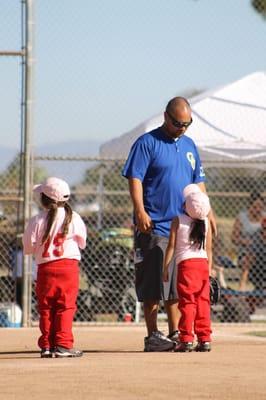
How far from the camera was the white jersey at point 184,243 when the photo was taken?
10.2 metres

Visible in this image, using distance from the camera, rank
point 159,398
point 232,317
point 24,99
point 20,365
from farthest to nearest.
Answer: point 232,317, point 24,99, point 20,365, point 159,398

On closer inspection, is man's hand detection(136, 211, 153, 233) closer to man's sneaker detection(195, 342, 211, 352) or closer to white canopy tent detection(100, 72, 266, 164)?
man's sneaker detection(195, 342, 211, 352)

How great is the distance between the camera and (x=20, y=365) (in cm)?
904

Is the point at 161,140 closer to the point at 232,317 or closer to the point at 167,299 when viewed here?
the point at 167,299

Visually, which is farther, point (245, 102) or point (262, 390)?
point (245, 102)

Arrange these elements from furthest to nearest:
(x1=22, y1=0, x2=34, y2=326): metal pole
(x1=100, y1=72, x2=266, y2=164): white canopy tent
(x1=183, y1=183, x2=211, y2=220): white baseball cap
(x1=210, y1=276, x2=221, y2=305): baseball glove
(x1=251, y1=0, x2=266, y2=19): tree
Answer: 1. (x1=251, y1=0, x2=266, y2=19): tree
2. (x1=100, y1=72, x2=266, y2=164): white canopy tent
3. (x1=22, y1=0, x2=34, y2=326): metal pole
4. (x1=210, y1=276, x2=221, y2=305): baseball glove
5. (x1=183, y1=183, x2=211, y2=220): white baseball cap

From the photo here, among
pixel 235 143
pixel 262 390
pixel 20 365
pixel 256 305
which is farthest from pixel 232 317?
pixel 262 390

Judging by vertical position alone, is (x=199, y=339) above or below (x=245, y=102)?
below

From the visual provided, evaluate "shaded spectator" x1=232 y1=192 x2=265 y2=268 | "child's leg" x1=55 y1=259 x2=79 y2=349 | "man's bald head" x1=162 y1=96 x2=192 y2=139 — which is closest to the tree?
"shaded spectator" x1=232 y1=192 x2=265 y2=268

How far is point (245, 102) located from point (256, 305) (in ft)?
11.5

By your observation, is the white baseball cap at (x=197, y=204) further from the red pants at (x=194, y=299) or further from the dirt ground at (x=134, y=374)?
the dirt ground at (x=134, y=374)

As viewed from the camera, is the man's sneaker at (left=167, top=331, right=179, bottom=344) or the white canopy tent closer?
the man's sneaker at (left=167, top=331, right=179, bottom=344)

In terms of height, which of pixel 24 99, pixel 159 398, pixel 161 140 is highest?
pixel 24 99

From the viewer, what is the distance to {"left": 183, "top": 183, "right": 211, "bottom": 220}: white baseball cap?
396 inches
